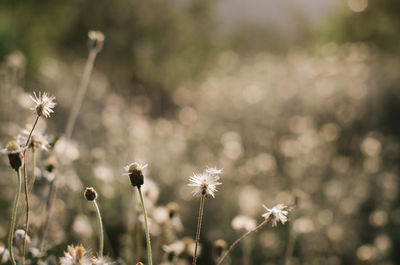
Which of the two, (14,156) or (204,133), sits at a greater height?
(204,133)

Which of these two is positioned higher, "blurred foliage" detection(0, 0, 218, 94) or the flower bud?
"blurred foliage" detection(0, 0, 218, 94)

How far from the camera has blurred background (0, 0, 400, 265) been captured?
2.08m

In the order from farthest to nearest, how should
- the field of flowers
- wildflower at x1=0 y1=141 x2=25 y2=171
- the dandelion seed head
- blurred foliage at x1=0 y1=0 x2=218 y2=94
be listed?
blurred foliage at x1=0 y1=0 x2=218 y2=94, the field of flowers, the dandelion seed head, wildflower at x1=0 y1=141 x2=25 y2=171

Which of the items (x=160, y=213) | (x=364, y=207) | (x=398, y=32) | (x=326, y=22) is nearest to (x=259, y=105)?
(x=364, y=207)

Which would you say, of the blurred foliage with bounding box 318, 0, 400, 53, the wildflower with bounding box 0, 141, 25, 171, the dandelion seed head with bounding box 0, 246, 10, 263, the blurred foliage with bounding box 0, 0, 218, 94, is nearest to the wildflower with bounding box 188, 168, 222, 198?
the wildflower with bounding box 0, 141, 25, 171

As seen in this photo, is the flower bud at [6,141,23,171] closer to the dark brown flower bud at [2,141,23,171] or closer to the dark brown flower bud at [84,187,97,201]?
the dark brown flower bud at [2,141,23,171]

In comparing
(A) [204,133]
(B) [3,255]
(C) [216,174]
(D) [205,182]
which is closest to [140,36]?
(A) [204,133]

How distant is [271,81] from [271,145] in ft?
6.55

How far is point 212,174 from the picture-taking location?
797 millimetres

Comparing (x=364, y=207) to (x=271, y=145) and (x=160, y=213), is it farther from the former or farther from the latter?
(x=160, y=213)

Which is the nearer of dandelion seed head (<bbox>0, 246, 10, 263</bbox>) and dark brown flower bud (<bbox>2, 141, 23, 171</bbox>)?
dark brown flower bud (<bbox>2, 141, 23, 171</bbox>)

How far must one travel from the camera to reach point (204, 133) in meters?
4.59

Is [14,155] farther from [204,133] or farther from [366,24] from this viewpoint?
[366,24]

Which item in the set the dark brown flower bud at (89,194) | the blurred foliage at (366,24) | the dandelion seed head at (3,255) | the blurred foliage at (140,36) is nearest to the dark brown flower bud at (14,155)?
the dark brown flower bud at (89,194)
